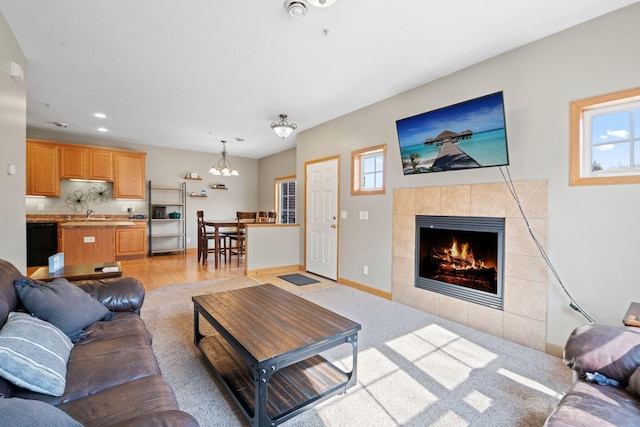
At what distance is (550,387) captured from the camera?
1.95 metres

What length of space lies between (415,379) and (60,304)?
88.8 inches

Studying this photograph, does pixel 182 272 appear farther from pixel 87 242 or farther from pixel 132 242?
pixel 132 242

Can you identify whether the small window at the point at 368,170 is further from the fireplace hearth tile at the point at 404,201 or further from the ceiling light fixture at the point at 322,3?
the ceiling light fixture at the point at 322,3

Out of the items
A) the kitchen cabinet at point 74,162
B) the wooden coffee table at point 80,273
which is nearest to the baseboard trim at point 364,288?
the wooden coffee table at point 80,273

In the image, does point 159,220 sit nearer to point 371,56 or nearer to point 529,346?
point 371,56

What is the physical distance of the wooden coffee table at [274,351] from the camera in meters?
1.51

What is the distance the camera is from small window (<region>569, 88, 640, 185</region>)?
2.14 m

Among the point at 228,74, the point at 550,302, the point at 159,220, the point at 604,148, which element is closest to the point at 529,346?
the point at 550,302

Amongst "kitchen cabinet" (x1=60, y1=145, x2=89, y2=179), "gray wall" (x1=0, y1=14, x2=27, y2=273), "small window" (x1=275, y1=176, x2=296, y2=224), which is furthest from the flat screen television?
"kitchen cabinet" (x1=60, y1=145, x2=89, y2=179)

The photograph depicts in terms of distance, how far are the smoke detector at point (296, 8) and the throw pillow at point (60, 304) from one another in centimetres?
240

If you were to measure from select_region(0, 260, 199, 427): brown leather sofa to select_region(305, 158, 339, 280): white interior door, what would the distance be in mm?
3236

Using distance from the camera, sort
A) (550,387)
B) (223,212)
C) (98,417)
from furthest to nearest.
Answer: (223,212) < (550,387) < (98,417)

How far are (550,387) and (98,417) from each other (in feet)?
8.39

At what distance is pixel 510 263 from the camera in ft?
8.91
